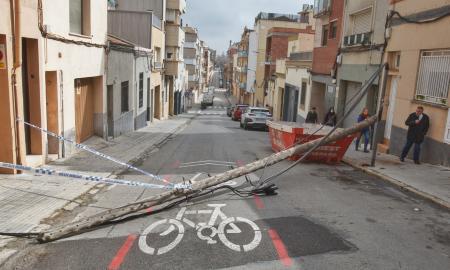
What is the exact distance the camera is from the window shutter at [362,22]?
59.4 feet

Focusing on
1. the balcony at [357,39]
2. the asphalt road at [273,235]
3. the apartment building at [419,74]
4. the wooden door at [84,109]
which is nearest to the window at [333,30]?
the balcony at [357,39]

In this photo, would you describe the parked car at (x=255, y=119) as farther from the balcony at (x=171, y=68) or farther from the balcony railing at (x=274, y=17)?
the balcony railing at (x=274, y=17)

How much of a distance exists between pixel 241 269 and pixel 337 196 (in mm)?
3956

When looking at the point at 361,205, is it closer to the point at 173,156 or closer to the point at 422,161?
the point at 422,161

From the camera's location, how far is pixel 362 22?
19016mm

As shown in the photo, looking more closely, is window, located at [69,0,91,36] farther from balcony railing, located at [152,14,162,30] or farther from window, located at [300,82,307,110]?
window, located at [300,82,307,110]

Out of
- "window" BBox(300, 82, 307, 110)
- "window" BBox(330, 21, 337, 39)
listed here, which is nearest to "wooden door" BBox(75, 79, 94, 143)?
"window" BBox(330, 21, 337, 39)

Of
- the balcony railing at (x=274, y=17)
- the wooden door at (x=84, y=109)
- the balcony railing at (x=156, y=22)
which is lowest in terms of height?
the wooden door at (x=84, y=109)

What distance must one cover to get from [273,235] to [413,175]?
5610 mm

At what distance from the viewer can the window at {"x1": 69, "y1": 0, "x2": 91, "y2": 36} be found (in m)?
13.0

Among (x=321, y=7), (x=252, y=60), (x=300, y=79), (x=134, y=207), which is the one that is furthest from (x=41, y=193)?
(x=252, y=60)

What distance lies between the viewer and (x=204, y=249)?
574 centimetres

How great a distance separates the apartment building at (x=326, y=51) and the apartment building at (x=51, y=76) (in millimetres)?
12337

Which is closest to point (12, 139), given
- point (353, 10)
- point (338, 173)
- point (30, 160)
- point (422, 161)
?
point (30, 160)
